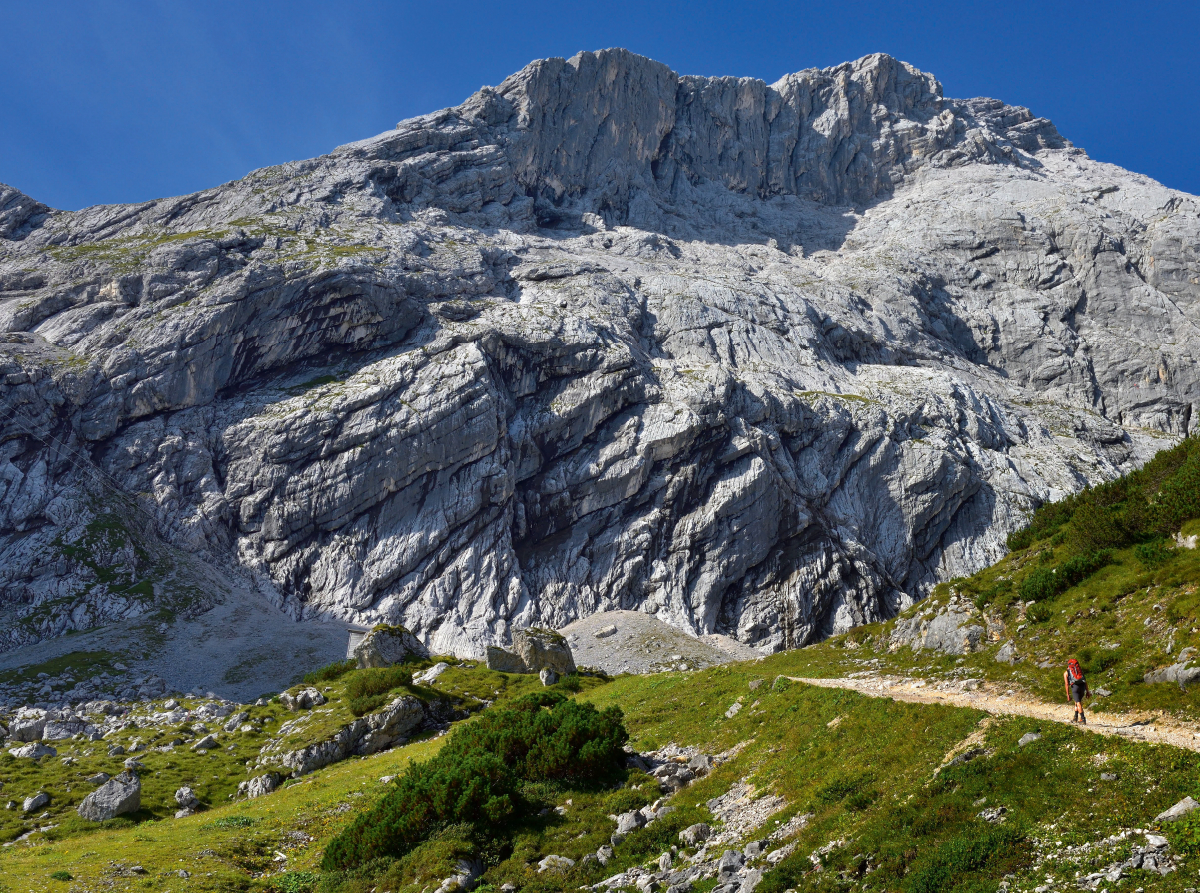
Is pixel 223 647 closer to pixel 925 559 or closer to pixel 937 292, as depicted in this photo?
pixel 925 559

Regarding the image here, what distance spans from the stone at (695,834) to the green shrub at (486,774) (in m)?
5.79

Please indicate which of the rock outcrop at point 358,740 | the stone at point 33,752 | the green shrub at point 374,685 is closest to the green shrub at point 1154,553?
the rock outcrop at point 358,740

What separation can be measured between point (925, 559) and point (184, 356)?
398ft

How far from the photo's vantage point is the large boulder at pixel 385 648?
5850 cm

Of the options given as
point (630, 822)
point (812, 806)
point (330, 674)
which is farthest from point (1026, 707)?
point (330, 674)

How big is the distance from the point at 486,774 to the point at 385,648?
39742mm

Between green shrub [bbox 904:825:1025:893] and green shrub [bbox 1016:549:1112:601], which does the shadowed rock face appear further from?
green shrub [bbox 904:825:1025:893]

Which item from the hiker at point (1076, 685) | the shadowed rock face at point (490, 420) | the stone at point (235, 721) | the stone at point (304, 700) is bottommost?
the stone at point (235, 721)

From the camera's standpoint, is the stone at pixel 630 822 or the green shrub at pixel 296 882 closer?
the stone at pixel 630 822

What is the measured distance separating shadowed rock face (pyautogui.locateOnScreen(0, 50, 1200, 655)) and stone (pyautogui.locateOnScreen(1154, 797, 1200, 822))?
301ft

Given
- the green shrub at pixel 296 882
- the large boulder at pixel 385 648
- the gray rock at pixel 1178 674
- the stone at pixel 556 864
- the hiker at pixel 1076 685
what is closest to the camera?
the gray rock at pixel 1178 674

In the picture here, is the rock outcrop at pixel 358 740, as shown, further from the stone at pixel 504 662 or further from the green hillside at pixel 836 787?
the stone at pixel 504 662

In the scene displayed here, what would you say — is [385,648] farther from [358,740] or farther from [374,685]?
[358,740]

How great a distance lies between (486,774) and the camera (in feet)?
74.2
